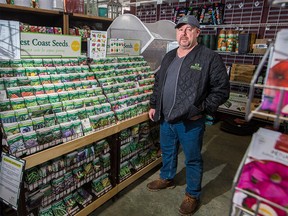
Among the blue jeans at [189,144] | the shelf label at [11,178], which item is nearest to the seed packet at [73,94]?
the shelf label at [11,178]

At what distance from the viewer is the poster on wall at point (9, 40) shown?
5.27ft

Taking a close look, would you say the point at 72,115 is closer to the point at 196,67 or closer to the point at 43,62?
the point at 43,62

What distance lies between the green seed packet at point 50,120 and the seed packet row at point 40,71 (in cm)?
36

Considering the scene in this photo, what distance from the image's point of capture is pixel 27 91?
1.65m

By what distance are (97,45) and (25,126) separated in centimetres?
112

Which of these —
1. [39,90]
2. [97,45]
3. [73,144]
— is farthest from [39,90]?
[97,45]

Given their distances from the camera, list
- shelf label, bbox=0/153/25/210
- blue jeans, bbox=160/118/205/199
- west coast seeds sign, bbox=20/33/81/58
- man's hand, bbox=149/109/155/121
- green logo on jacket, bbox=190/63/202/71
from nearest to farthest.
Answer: shelf label, bbox=0/153/25/210 → west coast seeds sign, bbox=20/33/81/58 → green logo on jacket, bbox=190/63/202/71 → blue jeans, bbox=160/118/205/199 → man's hand, bbox=149/109/155/121

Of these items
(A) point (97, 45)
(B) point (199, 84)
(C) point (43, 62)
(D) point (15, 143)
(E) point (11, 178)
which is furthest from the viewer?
(A) point (97, 45)

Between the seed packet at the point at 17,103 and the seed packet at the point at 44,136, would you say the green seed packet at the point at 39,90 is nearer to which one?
the seed packet at the point at 17,103

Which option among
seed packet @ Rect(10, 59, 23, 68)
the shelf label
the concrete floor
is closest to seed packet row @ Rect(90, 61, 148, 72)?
seed packet @ Rect(10, 59, 23, 68)

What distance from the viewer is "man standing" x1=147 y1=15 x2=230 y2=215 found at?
79.3 inches

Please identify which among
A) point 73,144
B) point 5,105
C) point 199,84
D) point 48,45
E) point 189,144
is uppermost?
point 48,45

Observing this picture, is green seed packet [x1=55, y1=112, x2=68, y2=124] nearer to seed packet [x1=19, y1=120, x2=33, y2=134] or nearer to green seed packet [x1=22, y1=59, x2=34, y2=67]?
seed packet [x1=19, y1=120, x2=33, y2=134]

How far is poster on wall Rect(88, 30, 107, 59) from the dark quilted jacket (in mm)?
865
